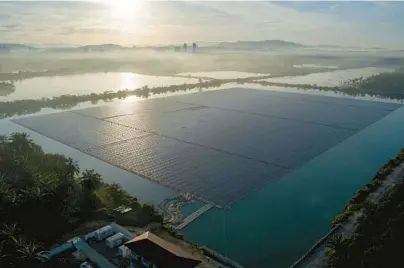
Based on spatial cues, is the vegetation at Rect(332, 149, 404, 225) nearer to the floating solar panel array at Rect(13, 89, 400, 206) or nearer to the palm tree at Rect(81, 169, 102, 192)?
the floating solar panel array at Rect(13, 89, 400, 206)

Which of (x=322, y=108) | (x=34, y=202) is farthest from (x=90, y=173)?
(x=322, y=108)

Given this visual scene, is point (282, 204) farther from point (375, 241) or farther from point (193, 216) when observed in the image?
point (375, 241)

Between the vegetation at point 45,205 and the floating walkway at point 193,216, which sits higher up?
the vegetation at point 45,205

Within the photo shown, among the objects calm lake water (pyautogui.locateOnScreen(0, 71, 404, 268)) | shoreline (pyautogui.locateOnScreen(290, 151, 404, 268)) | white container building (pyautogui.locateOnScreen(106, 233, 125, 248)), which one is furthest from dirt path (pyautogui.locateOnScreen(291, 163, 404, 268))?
white container building (pyautogui.locateOnScreen(106, 233, 125, 248))

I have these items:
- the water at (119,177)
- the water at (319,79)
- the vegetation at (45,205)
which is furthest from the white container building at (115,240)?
the water at (319,79)

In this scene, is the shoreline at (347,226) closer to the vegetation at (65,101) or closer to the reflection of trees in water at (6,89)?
the vegetation at (65,101)
